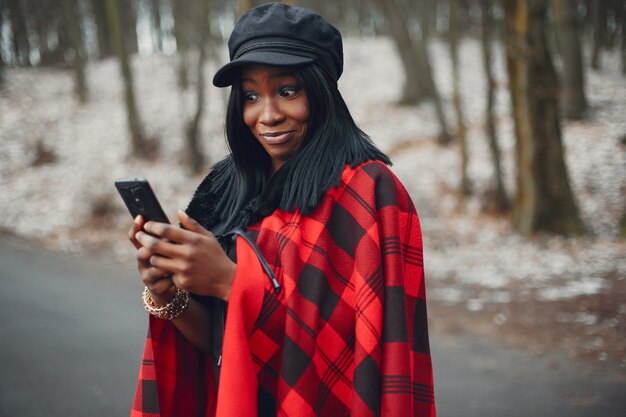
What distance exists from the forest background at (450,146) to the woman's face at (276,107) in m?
4.44

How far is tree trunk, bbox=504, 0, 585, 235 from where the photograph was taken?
877 cm

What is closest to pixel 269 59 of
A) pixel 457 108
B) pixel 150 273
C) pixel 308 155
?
pixel 308 155

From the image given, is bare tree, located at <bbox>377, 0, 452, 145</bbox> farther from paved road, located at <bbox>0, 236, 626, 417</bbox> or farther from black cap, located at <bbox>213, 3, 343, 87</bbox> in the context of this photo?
black cap, located at <bbox>213, 3, 343, 87</bbox>

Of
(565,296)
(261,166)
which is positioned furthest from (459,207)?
(261,166)

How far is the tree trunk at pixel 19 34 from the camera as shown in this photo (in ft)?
75.6

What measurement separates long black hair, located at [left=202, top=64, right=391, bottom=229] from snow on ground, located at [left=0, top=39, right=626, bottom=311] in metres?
5.36

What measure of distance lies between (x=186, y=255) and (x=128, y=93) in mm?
15553

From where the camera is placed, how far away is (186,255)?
1461mm

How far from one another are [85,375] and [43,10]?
25881mm

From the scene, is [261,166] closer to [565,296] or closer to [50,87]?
[565,296]

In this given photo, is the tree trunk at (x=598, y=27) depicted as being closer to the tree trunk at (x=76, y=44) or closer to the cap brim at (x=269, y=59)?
the tree trunk at (x=76, y=44)

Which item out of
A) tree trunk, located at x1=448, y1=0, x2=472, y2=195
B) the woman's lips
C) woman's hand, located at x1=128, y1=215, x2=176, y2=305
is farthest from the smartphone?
tree trunk, located at x1=448, y1=0, x2=472, y2=195

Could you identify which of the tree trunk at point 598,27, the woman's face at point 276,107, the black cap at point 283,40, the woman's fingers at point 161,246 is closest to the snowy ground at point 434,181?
the tree trunk at point 598,27

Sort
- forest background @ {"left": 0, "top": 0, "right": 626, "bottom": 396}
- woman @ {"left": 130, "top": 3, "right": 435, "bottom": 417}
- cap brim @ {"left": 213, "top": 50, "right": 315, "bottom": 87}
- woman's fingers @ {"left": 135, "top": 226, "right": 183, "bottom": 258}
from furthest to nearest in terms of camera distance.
A: forest background @ {"left": 0, "top": 0, "right": 626, "bottom": 396}
cap brim @ {"left": 213, "top": 50, "right": 315, "bottom": 87}
woman @ {"left": 130, "top": 3, "right": 435, "bottom": 417}
woman's fingers @ {"left": 135, "top": 226, "right": 183, "bottom": 258}
